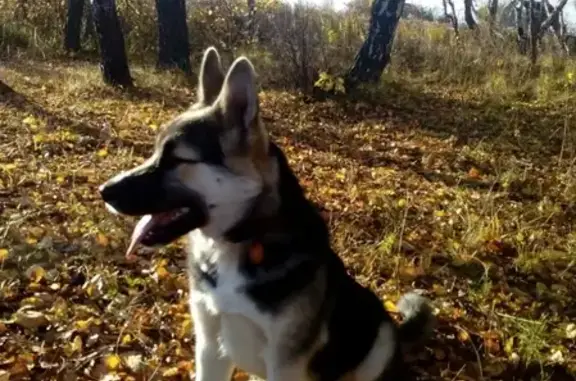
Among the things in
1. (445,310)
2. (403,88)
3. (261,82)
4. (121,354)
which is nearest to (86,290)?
(121,354)

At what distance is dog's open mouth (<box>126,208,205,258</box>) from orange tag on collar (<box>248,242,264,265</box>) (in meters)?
0.23

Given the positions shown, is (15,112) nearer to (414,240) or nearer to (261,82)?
(261,82)

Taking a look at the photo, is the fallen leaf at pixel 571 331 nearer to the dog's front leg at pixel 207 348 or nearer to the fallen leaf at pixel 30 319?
the dog's front leg at pixel 207 348

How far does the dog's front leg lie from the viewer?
2905 millimetres

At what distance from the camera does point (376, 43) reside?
10.5 m

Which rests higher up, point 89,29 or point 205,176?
point 205,176

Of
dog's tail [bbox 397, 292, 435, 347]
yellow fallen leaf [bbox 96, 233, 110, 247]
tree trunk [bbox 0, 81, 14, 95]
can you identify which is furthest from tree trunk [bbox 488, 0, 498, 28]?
dog's tail [bbox 397, 292, 435, 347]

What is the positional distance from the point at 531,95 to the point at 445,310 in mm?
6929

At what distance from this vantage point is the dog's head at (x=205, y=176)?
2688 mm

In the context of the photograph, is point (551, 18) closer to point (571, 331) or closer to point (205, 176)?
point (571, 331)

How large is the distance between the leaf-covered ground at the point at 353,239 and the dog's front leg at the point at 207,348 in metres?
0.34

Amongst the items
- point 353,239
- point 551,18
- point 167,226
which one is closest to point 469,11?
point 551,18

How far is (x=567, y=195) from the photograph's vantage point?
5895 millimetres

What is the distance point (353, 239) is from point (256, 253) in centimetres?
214
